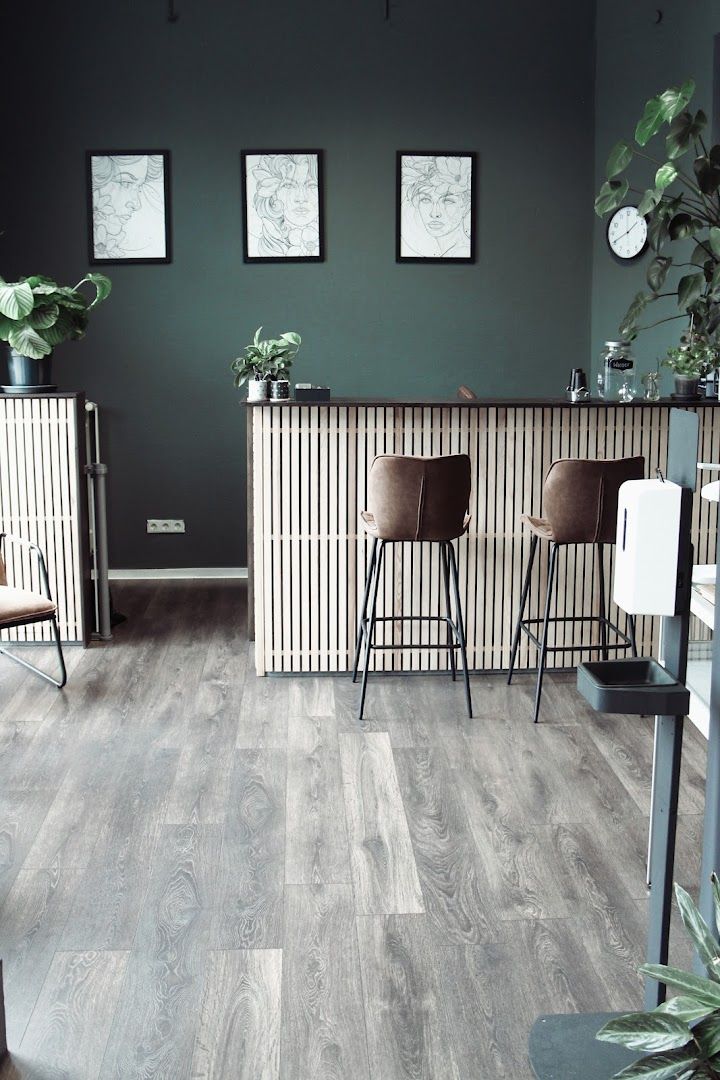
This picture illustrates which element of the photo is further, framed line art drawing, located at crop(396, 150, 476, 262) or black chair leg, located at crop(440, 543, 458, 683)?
framed line art drawing, located at crop(396, 150, 476, 262)

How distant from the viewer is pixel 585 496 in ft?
15.1

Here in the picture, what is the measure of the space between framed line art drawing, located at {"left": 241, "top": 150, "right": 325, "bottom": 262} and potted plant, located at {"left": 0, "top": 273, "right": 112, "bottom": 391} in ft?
5.42

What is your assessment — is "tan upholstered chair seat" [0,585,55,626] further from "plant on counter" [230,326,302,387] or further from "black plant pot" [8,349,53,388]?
"plant on counter" [230,326,302,387]

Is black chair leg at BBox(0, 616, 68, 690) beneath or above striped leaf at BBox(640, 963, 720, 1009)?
beneath

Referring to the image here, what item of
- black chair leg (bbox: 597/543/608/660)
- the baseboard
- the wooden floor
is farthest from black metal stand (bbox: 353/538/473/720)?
the baseboard

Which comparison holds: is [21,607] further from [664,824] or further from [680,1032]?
[680,1032]

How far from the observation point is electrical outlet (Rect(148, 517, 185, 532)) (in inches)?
287

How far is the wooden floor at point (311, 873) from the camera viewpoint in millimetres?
2627

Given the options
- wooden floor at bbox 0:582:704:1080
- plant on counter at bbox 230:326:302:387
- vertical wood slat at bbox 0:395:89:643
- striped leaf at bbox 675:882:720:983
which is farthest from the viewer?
vertical wood slat at bbox 0:395:89:643

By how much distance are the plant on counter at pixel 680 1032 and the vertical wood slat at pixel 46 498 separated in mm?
4331

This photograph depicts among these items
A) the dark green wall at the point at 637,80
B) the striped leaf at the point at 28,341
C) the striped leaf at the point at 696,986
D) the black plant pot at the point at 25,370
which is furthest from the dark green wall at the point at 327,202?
the striped leaf at the point at 696,986

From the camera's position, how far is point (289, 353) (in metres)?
5.43

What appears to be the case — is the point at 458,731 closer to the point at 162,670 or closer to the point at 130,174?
the point at 162,670

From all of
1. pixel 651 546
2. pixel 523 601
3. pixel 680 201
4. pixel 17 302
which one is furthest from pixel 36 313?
pixel 651 546
